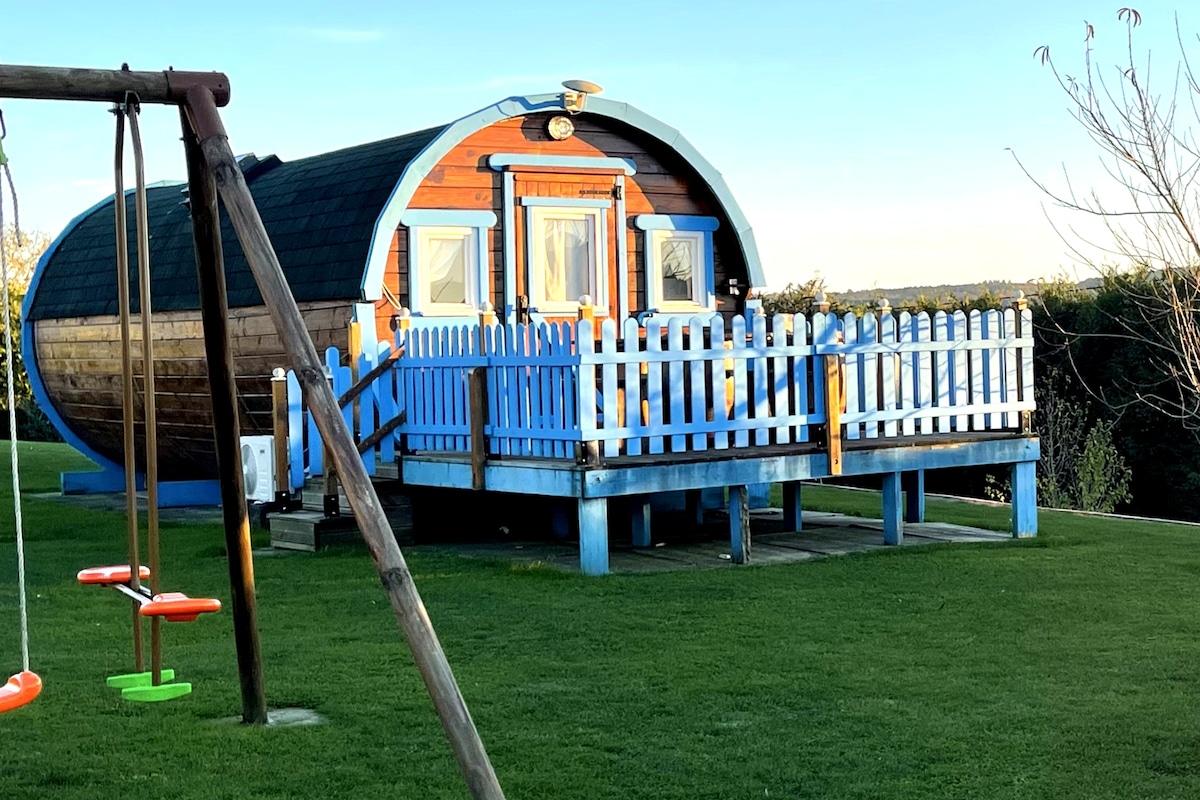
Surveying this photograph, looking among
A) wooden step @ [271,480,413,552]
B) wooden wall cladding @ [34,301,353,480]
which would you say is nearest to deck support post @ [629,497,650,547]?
wooden step @ [271,480,413,552]

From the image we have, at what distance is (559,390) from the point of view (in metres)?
10.5

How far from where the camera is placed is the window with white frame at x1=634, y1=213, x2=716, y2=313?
15.2 metres

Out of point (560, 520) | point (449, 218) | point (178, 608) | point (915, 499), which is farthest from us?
point (449, 218)

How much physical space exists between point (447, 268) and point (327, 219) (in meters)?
1.29

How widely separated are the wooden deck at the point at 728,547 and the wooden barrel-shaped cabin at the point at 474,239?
2.66 m

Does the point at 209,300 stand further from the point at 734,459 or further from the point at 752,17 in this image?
the point at 752,17

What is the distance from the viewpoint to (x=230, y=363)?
252 inches

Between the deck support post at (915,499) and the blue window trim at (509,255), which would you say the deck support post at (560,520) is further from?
the deck support post at (915,499)

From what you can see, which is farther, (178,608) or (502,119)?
(502,119)

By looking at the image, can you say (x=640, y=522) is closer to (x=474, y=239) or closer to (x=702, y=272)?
(x=474, y=239)

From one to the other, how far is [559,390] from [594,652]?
326 cm

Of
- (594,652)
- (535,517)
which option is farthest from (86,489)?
(594,652)

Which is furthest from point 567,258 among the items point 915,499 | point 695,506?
point 915,499

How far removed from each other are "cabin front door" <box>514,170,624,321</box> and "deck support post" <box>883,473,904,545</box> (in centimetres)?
402
